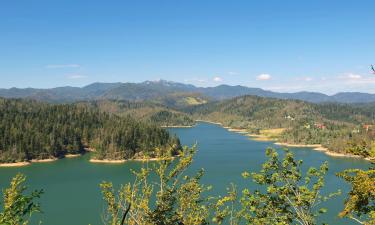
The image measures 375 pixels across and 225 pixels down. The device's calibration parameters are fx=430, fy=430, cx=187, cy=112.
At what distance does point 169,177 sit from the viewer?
24.4 m

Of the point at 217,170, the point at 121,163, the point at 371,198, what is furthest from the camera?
the point at 121,163

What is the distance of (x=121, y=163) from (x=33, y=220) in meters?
103

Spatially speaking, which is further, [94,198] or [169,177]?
[94,198]

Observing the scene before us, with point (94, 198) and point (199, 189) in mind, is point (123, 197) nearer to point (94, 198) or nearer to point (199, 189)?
point (199, 189)

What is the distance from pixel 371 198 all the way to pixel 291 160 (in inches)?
198

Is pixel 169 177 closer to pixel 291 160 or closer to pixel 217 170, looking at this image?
pixel 291 160

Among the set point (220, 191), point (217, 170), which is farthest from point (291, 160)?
point (217, 170)

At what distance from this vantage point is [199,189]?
84.2 feet

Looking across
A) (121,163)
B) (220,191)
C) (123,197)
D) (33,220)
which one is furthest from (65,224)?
(121,163)

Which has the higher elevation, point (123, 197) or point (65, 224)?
point (123, 197)

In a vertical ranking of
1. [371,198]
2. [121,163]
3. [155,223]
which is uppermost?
[371,198]

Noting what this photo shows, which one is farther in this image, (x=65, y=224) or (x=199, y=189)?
(x=65, y=224)

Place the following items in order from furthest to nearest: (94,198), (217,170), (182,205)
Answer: (217,170) → (94,198) → (182,205)

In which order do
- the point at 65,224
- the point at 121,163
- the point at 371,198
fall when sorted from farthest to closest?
the point at 121,163
the point at 65,224
the point at 371,198
